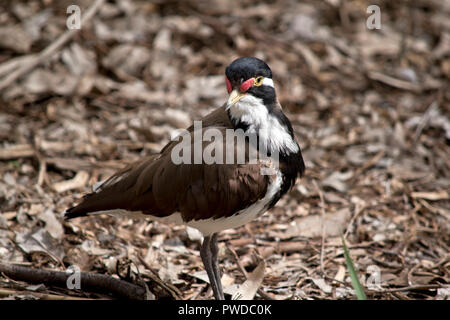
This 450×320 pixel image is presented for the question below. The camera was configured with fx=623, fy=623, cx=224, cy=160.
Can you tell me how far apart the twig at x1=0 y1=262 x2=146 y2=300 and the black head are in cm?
149

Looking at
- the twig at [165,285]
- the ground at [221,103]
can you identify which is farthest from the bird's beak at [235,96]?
the twig at [165,285]

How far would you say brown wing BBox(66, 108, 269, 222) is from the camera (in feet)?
12.8

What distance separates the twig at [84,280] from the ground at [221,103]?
2.2 inches

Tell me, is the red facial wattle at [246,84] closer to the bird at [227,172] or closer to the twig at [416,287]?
the bird at [227,172]

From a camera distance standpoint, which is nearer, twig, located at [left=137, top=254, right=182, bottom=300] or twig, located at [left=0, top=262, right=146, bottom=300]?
twig, located at [left=0, top=262, right=146, bottom=300]

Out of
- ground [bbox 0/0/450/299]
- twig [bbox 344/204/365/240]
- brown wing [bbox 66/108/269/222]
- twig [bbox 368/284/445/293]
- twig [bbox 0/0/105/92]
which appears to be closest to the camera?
brown wing [bbox 66/108/269/222]

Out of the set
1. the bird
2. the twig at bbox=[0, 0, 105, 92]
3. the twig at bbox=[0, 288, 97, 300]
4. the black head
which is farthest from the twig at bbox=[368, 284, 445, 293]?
the twig at bbox=[0, 0, 105, 92]

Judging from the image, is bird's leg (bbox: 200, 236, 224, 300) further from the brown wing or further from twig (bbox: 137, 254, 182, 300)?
the brown wing

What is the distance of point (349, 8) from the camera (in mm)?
7984

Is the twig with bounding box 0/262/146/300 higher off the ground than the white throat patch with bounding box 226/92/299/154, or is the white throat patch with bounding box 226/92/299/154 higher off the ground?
the white throat patch with bounding box 226/92/299/154

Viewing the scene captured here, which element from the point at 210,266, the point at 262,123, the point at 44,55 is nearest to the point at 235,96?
the point at 262,123

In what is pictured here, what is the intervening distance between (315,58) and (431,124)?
1614 millimetres
